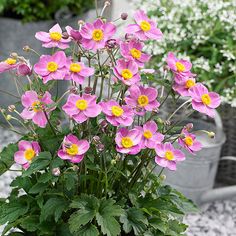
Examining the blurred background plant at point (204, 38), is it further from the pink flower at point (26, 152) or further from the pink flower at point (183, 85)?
the pink flower at point (26, 152)

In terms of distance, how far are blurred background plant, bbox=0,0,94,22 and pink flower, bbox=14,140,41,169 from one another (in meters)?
1.74

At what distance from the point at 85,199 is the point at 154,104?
0.27 m

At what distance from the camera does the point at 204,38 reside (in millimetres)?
2658

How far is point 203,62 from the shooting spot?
2625mm

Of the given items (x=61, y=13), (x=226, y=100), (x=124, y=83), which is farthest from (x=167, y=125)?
(x=61, y=13)

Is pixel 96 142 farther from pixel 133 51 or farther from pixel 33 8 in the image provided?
pixel 33 8

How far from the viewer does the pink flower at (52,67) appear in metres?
1.26

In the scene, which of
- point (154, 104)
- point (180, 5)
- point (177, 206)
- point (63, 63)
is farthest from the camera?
point (180, 5)

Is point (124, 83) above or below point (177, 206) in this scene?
above

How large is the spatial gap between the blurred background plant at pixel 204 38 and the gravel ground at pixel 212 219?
0.52m

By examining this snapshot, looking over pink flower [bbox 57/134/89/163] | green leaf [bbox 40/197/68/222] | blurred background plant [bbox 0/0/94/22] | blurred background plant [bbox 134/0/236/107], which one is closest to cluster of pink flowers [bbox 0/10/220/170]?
pink flower [bbox 57/134/89/163]

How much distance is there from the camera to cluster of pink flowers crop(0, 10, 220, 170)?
126 centimetres

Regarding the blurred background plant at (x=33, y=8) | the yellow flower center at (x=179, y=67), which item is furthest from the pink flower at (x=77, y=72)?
the blurred background plant at (x=33, y=8)

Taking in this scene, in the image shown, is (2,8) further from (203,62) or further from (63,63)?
(63,63)
